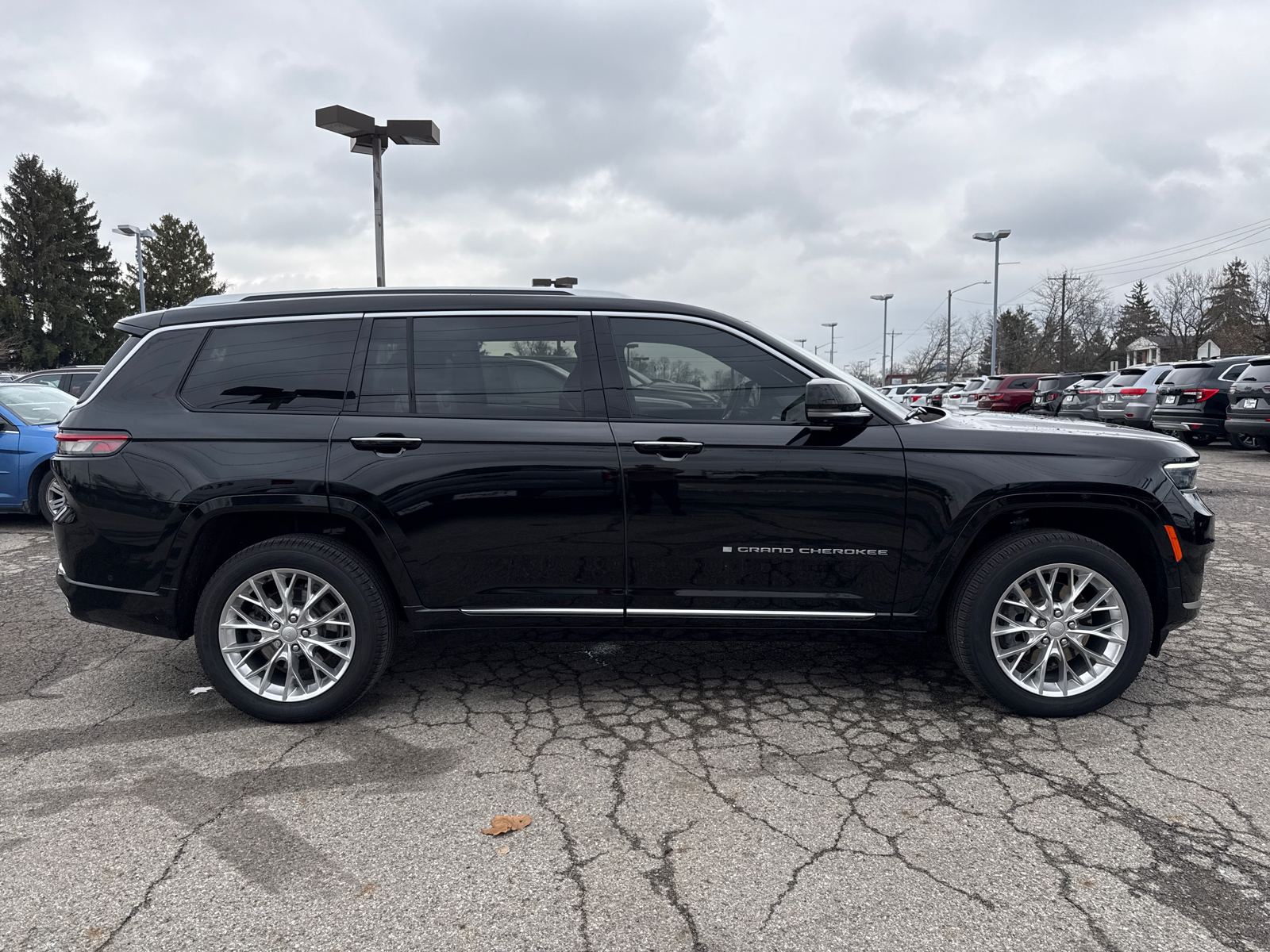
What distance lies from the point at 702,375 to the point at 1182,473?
82.4 inches

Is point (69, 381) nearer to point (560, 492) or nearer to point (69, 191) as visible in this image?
point (560, 492)

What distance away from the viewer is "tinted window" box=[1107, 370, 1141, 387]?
1836cm

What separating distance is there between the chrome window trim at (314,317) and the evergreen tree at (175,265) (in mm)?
68128

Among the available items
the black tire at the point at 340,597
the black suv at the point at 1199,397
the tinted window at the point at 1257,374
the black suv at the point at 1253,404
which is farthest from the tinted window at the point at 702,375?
the black suv at the point at 1199,397

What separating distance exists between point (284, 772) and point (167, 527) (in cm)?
119

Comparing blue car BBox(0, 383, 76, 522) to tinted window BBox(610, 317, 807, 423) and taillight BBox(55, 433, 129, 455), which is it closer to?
taillight BBox(55, 433, 129, 455)

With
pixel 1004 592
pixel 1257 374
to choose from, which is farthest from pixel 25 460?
pixel 1257 374

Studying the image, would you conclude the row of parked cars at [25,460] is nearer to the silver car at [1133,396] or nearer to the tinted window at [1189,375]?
the tinted window at [1189,375]

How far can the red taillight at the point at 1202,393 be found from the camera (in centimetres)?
1556

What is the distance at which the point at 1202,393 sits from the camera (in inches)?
616

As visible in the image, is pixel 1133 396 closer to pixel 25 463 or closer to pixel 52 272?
pixel 25 463

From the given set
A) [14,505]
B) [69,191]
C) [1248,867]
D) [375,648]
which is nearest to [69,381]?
[14,505]

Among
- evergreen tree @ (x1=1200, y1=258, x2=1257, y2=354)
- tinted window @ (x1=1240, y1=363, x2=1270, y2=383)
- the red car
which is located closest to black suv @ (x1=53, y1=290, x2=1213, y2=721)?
tinted window @ (x1=1240, y1=363, x2=1270, y2=383)

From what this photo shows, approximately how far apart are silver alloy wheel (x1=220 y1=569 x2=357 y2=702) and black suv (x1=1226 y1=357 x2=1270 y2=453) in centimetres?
1423
